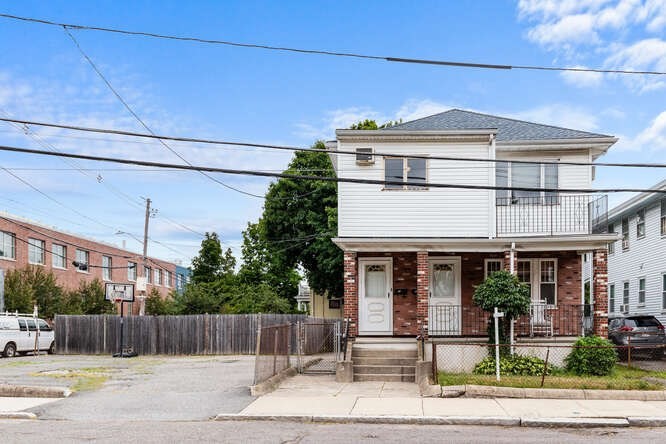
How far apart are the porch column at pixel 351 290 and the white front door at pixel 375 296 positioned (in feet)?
2.71

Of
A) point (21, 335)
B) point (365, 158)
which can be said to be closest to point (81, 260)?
point (21, 335)

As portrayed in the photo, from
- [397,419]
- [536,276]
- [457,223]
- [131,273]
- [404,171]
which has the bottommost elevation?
[397,419]

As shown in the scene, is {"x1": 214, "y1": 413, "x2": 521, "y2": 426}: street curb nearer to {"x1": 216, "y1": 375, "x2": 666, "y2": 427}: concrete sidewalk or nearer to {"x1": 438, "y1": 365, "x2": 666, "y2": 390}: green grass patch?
{"x1": 216, "y1": 375, "x2": 666, "y2": 427}: concrete sidewalk

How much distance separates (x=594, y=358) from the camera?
16.9 m

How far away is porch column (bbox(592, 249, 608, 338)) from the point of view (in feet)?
62.5

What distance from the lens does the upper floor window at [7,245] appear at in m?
39.1

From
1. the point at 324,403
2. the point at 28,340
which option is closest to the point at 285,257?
the point at 28,340

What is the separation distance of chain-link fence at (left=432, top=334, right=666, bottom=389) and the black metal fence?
915 mm

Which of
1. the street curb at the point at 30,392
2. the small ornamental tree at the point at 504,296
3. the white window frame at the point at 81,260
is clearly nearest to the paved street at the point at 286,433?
the street curb at the point at 30,392

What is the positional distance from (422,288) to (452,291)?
1988mm

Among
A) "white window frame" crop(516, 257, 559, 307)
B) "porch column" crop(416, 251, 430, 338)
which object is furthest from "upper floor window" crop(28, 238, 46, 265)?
"white window frame" crop(516, 257, 559, 307)

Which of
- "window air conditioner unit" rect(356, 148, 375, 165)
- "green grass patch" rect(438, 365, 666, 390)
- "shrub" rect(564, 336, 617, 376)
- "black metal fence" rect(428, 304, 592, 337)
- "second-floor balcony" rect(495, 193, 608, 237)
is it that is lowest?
"green grass patch" rect(438, 365, 666, 390)

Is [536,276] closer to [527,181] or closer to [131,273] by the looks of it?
[527,181]

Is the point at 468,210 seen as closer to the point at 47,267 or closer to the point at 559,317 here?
the point at 559,317
